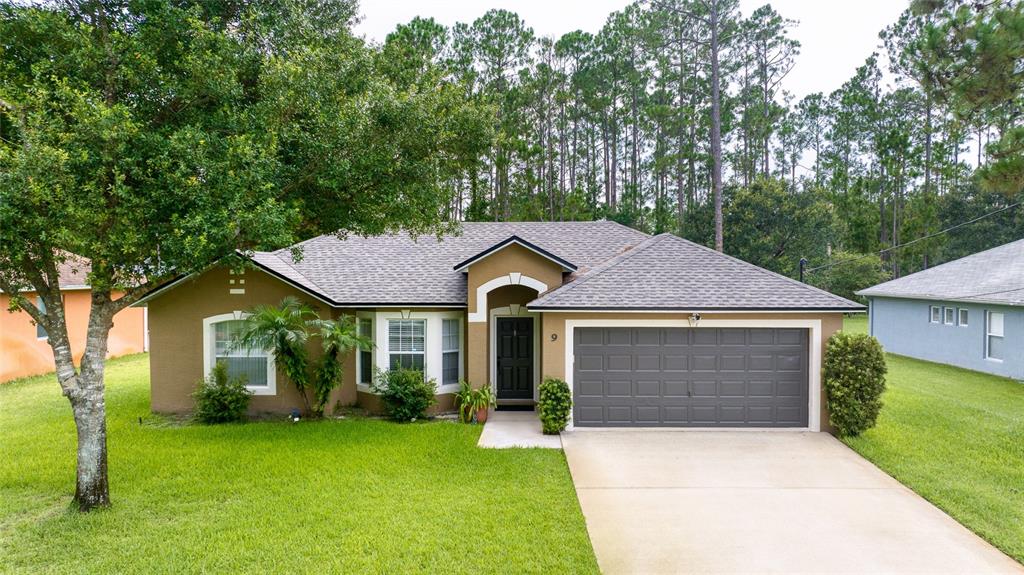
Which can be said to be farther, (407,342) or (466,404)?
(407,342)

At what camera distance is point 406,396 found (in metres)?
11.0

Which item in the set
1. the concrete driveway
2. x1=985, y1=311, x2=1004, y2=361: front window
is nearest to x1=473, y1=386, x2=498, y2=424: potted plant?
the concrete driveway

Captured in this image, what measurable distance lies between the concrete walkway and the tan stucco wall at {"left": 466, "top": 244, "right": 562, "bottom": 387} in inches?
36.0

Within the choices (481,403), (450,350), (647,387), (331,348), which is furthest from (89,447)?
(647,387)

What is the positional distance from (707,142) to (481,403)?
29.9m

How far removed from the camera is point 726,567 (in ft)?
18.1

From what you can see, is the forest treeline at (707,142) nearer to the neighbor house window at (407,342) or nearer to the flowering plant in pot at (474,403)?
the neighbor house window at (407,342)

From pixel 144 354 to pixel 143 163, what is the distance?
17946 mm

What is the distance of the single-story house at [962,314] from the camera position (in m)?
16.0

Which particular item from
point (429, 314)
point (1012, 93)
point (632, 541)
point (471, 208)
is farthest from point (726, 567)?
point (471, 208)

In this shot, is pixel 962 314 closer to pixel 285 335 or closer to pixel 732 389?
pixel 732 389

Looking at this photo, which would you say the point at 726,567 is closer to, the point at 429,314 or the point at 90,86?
the point at 429,314

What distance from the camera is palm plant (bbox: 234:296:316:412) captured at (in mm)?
10367

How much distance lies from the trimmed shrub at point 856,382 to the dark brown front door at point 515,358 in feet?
20.5
